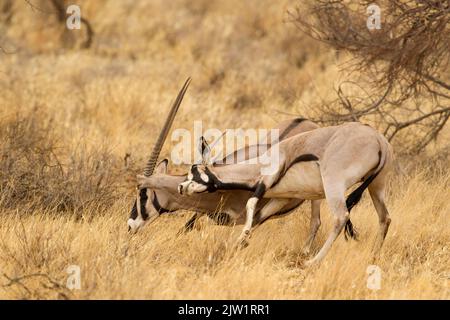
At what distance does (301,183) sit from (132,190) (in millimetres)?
2499

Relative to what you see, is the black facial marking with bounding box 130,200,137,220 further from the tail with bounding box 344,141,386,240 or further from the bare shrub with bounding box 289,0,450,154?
the bare shrub with bounding box 289,0,450,154

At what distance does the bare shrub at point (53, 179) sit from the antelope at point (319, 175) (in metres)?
1.52

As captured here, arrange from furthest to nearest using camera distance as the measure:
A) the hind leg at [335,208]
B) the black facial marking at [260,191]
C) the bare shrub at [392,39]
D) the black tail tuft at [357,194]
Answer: the bare shrub at [392,39], the black facial marking at [260,191], the black tail tuft at [357,194], the hind leg at [335,208]

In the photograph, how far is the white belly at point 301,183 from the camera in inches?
265

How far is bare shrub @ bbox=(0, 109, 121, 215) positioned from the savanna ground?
18 mm

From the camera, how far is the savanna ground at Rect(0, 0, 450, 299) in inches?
228

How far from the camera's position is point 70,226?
7008 millimetres

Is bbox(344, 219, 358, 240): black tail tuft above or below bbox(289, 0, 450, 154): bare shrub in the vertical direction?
below

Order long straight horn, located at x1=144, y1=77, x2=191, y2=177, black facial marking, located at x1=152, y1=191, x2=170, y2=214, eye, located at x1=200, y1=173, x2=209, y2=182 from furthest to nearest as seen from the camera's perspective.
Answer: black facial marking, located at x1=152, y1=191, x2=170, y2=214 < long straight horn, located at x1=144, y1=77, x2=191, y2=177 < eye, located at x1=200, y1=173, x2=209, y2=182

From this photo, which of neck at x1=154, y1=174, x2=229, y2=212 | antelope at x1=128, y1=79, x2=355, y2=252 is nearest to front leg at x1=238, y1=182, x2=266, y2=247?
antelope at x1=128, y1=79, x2=355, y2=252

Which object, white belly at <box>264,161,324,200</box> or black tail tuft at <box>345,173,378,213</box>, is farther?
white belly at <box>264,161,324,200</box>

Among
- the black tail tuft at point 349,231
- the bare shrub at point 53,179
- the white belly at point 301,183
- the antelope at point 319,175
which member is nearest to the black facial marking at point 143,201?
the antelope at point 319,175

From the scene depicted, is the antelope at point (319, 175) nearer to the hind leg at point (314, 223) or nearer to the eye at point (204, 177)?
the eye at point (204, 177)

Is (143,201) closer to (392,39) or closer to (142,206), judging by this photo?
(142,206)
